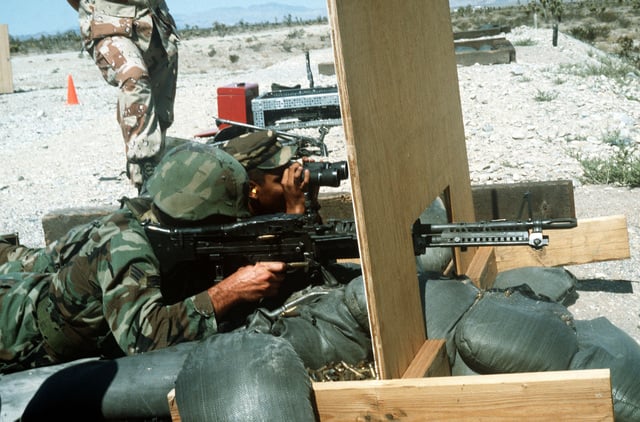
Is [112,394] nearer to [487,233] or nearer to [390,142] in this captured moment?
[390,142]

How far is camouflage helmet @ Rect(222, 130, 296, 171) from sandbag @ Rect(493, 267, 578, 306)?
3.75 ft

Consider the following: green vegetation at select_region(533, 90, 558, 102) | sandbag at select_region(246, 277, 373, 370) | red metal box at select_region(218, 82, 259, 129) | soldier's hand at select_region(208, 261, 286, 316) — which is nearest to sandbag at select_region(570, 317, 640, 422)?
sandbag at select_region(246, 277, 373, 370)

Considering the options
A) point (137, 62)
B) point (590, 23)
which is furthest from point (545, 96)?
point (590, 23)

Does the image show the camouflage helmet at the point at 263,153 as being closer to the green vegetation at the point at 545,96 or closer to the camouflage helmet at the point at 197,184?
the camouflage helmet at the point at 197,184

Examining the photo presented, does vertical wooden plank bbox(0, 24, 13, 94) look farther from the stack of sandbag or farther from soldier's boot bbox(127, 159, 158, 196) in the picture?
the stack of sandbag

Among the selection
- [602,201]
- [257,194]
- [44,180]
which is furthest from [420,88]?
[44,180]

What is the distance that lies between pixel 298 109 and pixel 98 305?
602 cm

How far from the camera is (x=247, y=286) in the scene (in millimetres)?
3350

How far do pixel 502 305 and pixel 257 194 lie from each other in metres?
1.31

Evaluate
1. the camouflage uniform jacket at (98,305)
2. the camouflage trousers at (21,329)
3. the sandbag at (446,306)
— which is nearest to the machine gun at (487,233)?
the sandbag at (446,306)

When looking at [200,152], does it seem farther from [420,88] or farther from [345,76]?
[345,76]

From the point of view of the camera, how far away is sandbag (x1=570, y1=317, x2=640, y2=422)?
2.62 meters

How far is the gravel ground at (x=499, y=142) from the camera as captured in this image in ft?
16.8

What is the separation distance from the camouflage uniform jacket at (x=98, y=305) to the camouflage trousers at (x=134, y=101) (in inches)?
96.4
